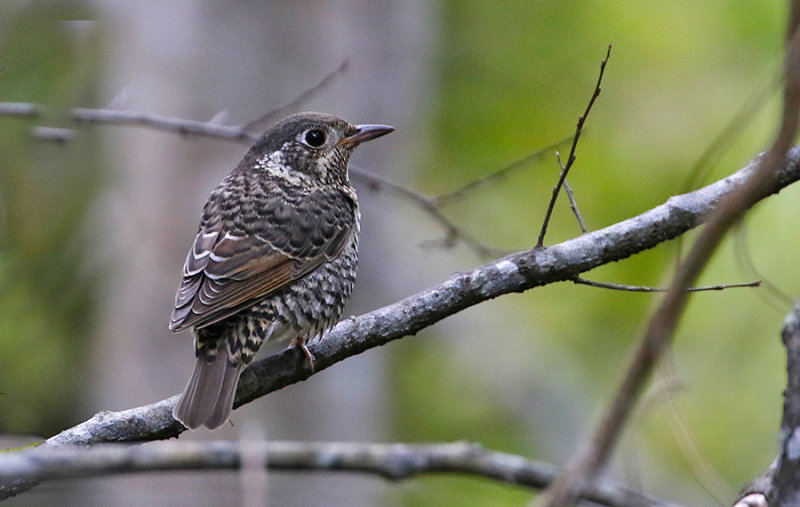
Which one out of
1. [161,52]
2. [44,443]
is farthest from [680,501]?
[44,443]

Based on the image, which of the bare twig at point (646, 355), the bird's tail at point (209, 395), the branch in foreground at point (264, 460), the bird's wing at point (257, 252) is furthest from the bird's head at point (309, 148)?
the bare twig at point (646, 355)

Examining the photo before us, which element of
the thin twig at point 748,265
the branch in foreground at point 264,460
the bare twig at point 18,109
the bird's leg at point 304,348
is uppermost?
the bare twig at point 18,109

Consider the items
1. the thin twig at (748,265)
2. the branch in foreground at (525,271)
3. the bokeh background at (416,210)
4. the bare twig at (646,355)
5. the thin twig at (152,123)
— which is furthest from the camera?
the bokeh background at (416,210)

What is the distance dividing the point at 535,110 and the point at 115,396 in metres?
4.42

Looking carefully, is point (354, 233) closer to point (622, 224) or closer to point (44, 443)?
point (622, 224)

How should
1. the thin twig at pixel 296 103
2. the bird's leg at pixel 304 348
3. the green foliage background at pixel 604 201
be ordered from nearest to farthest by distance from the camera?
the bird's leg at pixel 304 348 < the thin twig at pixel 296 103 < the green foliage background at pixel 604 201

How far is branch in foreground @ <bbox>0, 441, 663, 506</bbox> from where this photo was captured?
5.25 feet

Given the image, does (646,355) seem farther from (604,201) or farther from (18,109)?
(604,201)

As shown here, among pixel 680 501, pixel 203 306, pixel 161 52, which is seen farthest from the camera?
pixel 680 501

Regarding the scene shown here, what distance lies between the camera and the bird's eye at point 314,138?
187 inches

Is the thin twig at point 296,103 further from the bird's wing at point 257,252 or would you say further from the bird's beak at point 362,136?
the bird's wing at point 257,252

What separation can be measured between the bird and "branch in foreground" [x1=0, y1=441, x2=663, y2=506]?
4.64 feet

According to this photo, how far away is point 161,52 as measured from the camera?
6727mm

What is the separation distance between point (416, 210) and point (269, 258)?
4.67 m
